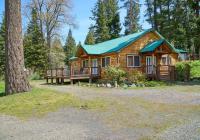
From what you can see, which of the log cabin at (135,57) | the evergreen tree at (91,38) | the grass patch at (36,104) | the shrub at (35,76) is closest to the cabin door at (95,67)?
the log cabin at (135,57)

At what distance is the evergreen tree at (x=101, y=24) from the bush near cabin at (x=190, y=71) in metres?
29.4

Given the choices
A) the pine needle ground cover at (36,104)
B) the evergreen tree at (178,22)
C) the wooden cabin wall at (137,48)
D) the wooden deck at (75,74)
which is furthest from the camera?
the evergreen tree at (178,22)

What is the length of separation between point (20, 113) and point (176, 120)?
5716 millimetres

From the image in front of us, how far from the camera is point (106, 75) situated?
27625mm

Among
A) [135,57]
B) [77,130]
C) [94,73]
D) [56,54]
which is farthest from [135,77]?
[56,54]

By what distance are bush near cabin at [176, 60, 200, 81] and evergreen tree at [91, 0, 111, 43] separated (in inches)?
1158

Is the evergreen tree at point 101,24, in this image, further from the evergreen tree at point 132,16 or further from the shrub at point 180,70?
the shrub at point 180,70

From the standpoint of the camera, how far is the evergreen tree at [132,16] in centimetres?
6375

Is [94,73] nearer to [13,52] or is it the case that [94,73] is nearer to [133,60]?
[133,60]

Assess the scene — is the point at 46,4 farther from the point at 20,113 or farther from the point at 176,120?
the point at 176,120

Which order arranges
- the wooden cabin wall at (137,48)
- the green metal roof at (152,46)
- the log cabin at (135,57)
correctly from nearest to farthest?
the log cabin at (135,57), the green metal roof at (152,46), the wooden cabin wall at (137,48)

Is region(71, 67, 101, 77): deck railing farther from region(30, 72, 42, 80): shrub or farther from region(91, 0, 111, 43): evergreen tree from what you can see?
region(91, 0, 111, 43): evergreen tree

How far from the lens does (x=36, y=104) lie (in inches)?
557

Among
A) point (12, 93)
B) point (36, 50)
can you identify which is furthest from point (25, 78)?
point (36, 50)
